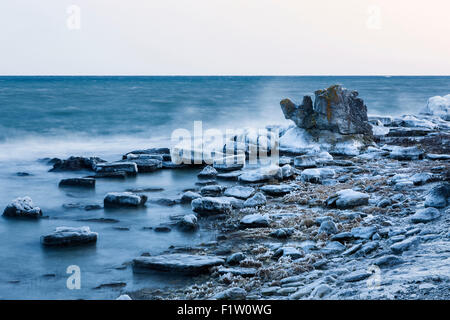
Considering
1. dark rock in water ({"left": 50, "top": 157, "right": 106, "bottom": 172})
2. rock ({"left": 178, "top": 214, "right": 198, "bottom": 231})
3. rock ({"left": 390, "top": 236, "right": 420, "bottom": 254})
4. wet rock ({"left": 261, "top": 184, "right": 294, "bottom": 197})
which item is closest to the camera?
rock ({"left": 390, "top": 236, "right": 420, "bottom": 254})

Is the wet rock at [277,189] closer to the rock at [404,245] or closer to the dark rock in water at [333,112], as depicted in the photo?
the rock at [404,245]

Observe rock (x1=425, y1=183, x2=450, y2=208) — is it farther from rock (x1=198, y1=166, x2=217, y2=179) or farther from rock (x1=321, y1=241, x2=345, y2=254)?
rock (x1=198, y1=166, x2=217, y2=179)

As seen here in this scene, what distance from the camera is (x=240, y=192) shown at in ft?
36.5

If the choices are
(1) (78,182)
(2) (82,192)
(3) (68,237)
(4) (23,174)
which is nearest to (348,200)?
(3) (68,237)

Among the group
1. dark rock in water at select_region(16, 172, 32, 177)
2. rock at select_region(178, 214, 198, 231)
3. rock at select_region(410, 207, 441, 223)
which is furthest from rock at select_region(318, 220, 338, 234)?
dark rock in water at select_region(16, 172, 32, 177)

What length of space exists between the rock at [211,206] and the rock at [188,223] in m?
0.68

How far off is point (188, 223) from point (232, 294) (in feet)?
10.8

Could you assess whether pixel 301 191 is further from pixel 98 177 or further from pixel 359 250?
pixel 98 177

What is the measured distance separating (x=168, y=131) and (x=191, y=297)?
19615mm

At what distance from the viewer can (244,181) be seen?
12672 mm

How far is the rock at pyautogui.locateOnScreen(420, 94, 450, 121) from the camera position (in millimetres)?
27156

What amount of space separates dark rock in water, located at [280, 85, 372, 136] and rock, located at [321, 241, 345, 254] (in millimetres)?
10593

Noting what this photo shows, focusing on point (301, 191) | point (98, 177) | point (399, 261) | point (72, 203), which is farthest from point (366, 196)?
point (98, 177)

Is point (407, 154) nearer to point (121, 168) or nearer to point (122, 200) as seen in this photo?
point (121, 168)
